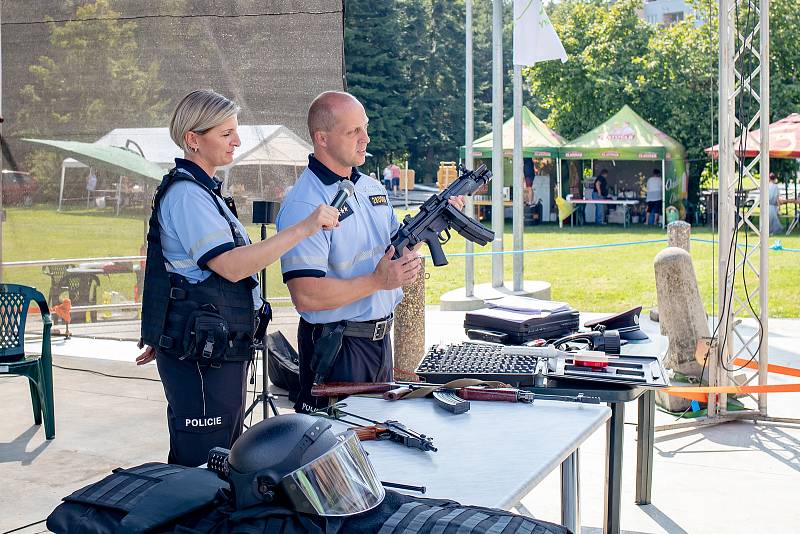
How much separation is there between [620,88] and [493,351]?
29.8 meters

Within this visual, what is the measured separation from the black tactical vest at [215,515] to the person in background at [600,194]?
87.0ft

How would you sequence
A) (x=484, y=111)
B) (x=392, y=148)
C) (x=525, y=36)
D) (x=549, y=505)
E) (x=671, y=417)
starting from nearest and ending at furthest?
1. (x=549, y=505)
2. (x=671, y=417)
3. (x=525, y=36)
4. (x=392, y=148)
5. (x=484, y=111)

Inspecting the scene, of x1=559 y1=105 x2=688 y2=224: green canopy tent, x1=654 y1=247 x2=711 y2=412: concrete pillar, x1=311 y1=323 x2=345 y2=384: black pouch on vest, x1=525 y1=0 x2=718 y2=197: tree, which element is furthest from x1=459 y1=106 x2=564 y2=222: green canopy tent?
x1=311 y1=323 x2=345 y2=384: black pouch on vest

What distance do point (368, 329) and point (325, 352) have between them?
0.20 metres

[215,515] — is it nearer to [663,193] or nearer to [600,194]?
[663,193]

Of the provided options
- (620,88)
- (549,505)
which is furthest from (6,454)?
(620,88)

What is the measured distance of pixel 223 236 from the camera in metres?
3.10

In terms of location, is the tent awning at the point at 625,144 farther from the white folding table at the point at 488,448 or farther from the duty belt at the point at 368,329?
the white folding table at the point at 488,448

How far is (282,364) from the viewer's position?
21.2ft

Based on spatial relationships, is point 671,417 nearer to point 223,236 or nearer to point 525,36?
point 223,236

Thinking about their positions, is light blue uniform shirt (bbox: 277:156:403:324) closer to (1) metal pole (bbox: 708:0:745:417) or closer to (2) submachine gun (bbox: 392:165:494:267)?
(2) submachine gun (bbox: 392:165:494:267)

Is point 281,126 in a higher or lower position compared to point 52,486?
higher

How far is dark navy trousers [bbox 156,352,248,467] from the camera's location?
3154 millimetres

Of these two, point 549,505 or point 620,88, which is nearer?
point 549,505
